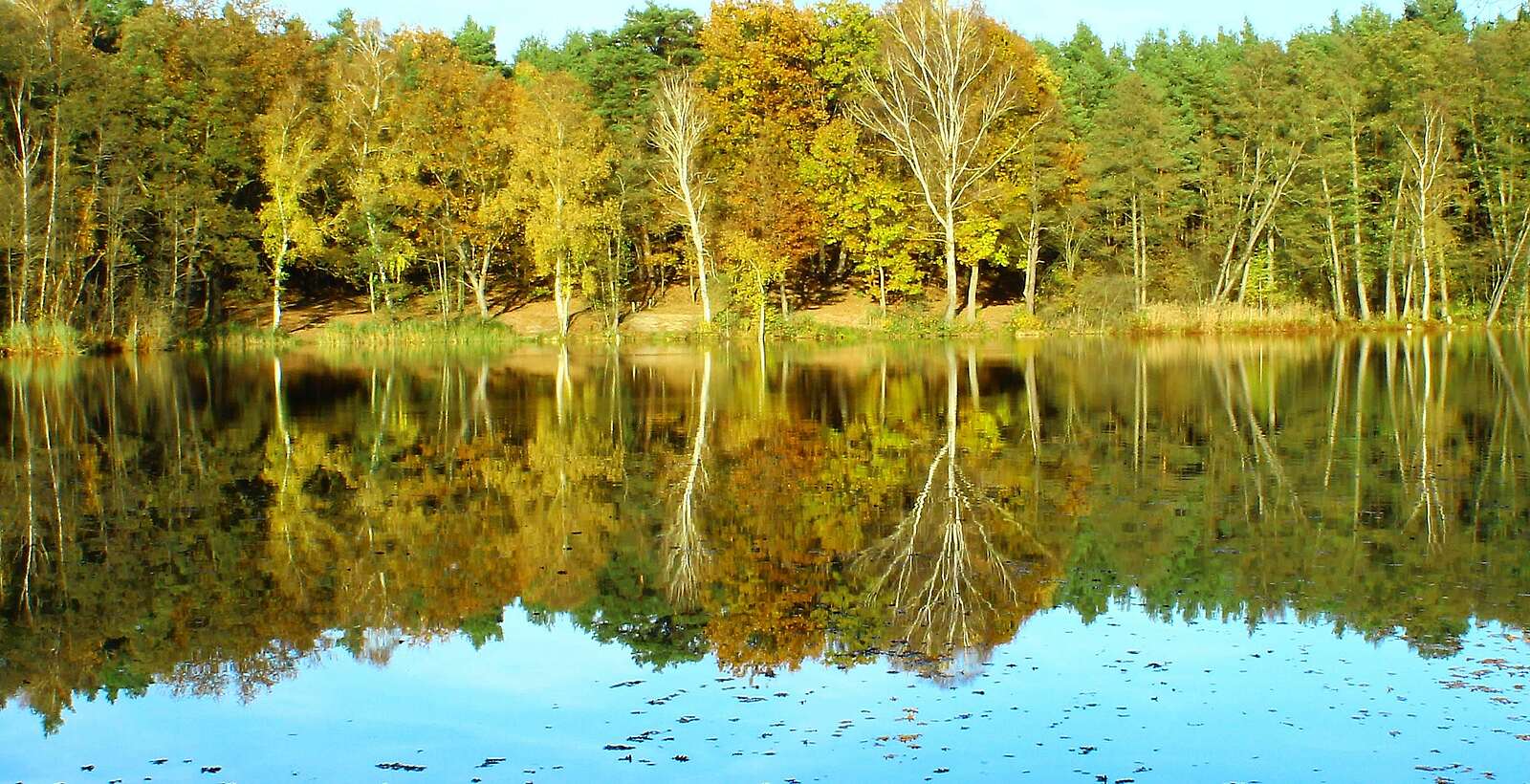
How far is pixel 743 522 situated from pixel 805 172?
41.3 m

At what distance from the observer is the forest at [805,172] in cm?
4897

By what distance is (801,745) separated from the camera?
6.88 metres

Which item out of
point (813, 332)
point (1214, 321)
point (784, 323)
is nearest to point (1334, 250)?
point (1214, 321)

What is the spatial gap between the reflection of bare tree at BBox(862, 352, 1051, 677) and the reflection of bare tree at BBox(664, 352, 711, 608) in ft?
4.39

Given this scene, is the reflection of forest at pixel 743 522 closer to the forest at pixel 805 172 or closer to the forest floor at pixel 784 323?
the forest floor at pixel 784 323

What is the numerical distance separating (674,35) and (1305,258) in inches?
1163

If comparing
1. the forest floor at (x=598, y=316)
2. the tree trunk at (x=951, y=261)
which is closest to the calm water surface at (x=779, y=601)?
the tree trunk at (x=951, y=261)

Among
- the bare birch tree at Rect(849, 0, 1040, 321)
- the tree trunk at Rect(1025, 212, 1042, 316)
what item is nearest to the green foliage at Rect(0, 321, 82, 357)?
the bare birch tree at Rect(849, 0, 1040, 321)

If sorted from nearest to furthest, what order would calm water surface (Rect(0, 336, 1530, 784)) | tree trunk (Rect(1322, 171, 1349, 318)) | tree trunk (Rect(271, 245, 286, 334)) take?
1. calm water surface (Rect(0, 336, 1530, 784))
2. tree trunk (Rect(271, 245, 286, 334))
3. tree trunk (Rect(1322, 171, 1349, 318))

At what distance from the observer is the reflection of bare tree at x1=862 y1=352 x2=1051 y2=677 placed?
8727 mm

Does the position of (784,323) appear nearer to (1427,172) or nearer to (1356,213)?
(1356,213)

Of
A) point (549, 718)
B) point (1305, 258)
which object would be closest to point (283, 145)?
point (1305, 258)

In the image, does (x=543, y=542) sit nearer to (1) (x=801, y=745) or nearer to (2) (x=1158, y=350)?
(1) (x=801, y=745)

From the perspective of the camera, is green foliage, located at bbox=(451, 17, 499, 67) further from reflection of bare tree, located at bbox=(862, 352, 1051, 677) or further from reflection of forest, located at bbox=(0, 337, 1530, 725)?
reflection of bare tree, located at bbox=(862, 352, 1051, 677)
